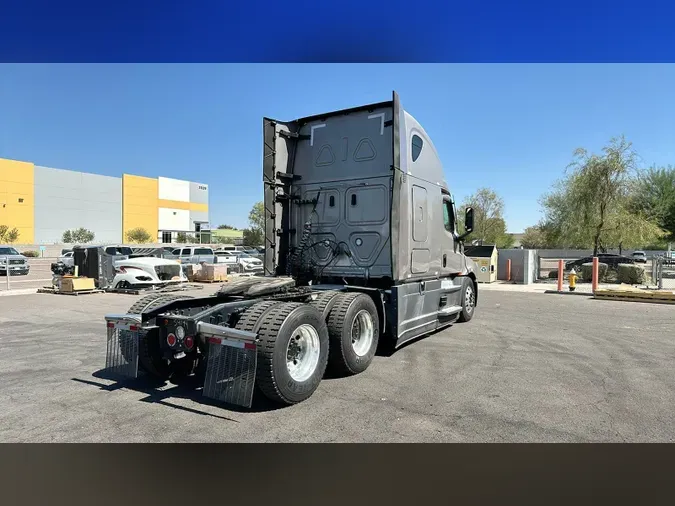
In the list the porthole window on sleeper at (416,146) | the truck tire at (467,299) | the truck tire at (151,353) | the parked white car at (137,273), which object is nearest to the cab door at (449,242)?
the truck tire at (467,299)

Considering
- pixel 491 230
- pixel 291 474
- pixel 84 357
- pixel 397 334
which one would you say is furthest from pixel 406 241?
pixel 491 230

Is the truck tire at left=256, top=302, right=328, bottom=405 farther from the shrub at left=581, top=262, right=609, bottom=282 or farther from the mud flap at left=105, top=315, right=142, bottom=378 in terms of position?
the shrub at left=581, top=262, right=609, bottom=282

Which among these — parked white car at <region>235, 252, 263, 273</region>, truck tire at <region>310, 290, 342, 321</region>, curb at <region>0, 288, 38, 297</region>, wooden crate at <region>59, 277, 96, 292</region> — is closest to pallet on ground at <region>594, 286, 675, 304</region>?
truck tire at <region>310, 290, 342, 321</region>

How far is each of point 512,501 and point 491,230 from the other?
156ft

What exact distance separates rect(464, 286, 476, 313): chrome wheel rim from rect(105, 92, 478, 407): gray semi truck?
0.95 m

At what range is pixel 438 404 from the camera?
5039mm

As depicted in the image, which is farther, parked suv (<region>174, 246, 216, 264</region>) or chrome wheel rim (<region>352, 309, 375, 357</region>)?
parked suv (<region>174, 246, 216, 264</region>)

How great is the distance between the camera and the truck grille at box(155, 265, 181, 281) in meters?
18.2

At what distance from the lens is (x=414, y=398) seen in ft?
17.3

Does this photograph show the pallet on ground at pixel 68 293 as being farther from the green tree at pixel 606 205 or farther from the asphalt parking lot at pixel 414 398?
the green tree at pixel 606 205

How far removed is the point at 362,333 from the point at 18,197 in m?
75.8
